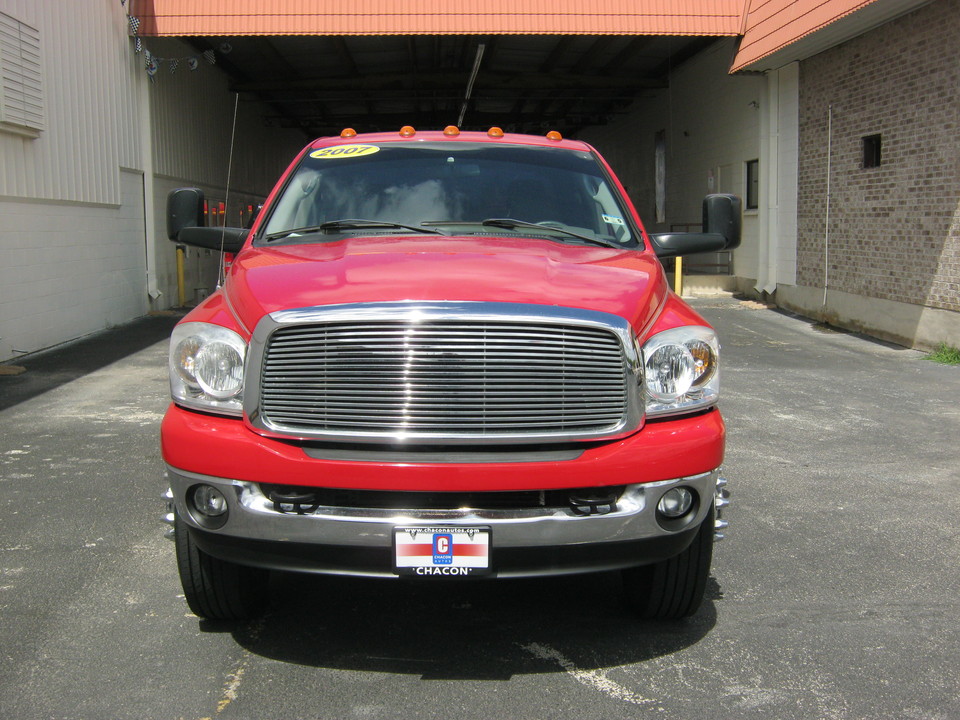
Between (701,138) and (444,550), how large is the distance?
20.6 metres

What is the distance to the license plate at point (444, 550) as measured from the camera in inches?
124

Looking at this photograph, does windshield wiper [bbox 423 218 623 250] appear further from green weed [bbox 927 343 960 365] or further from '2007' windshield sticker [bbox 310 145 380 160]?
green weed [bbox 927 343 960 365]

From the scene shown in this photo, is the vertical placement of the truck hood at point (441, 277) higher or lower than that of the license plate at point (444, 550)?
higher

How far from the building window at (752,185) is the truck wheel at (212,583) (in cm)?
1668

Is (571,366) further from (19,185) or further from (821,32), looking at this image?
(821,32)

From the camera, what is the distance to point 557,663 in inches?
139

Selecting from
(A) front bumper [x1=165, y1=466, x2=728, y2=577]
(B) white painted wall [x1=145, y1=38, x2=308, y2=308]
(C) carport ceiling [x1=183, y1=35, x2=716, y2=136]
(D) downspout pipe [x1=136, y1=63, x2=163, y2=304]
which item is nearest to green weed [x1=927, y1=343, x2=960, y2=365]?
(A) front bumper [x1=165, y1=466, x2=728, y2=577]

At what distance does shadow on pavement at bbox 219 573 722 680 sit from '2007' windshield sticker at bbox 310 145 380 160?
2.09 m

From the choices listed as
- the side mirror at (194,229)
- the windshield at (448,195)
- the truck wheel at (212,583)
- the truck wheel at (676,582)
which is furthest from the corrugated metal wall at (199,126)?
the truck wheel at (676,582)

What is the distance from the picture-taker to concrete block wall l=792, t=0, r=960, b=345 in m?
11.8

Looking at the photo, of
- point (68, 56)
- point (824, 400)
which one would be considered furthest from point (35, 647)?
point (68, 56)

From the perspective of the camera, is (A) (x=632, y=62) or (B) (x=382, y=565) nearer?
(B) (x=382, y=565)

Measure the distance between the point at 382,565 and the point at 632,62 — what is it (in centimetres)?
2278

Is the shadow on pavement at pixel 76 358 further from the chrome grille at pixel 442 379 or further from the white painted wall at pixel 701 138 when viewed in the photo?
the white painted wall at pixel 701 138
